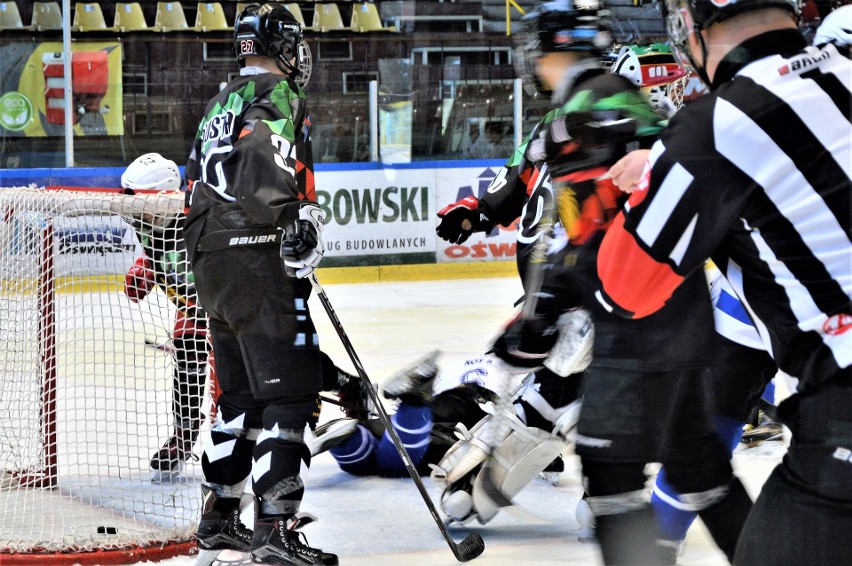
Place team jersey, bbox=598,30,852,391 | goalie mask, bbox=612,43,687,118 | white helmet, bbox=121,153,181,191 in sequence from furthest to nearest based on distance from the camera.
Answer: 1. white helmet, bbox=121,153,181,191
2. goalie mask, bbox=612,43,687,118
3. team jersey, bbox=598,30,852,391

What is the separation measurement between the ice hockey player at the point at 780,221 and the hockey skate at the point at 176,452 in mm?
2073

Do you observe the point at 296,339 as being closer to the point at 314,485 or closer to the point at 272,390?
the point at 272,390

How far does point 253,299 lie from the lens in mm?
2357

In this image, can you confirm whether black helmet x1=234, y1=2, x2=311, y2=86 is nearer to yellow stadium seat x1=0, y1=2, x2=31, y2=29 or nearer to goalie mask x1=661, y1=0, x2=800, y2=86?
goalie mask x1=661, y1=0, x2=800, y2=86

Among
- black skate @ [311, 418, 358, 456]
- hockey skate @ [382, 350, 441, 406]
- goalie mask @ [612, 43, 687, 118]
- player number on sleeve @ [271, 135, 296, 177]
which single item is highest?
goalie mask @ [612, 43, 687, 118]

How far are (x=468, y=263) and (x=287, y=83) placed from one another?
6.06 m

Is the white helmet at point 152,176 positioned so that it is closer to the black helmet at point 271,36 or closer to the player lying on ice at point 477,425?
the player lying on ice at point 477,425

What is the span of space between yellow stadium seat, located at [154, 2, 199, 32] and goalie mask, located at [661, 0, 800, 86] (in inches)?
354

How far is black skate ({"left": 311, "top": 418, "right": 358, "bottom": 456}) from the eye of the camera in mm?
3207

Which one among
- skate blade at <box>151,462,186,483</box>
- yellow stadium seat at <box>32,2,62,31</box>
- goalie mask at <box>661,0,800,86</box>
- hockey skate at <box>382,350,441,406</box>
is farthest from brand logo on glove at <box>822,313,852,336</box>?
yellow stadium seat at <box>32,2,62,31</box>

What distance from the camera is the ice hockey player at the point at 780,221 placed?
1017 millimetres

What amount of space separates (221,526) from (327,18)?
8616 millimetres

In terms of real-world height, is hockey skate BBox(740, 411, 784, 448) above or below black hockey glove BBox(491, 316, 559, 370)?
below

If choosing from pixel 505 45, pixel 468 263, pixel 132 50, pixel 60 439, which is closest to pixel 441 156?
pixel 468 263
